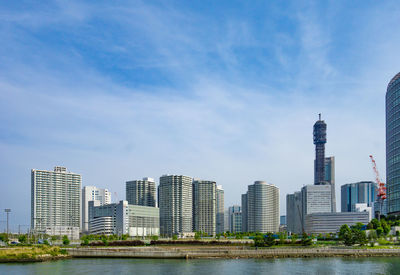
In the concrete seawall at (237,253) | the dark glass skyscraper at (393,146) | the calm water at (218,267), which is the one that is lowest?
the concrete seawall at (237,253)

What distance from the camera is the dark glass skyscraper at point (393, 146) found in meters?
186

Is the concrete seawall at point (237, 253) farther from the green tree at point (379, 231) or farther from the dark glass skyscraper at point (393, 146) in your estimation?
the dark glass skyscraper at point (393, 146)

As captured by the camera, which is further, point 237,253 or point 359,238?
point 359,238

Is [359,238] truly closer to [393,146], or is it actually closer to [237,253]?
[237,253]

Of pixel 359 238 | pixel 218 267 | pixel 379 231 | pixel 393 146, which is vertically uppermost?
pixel 393 146

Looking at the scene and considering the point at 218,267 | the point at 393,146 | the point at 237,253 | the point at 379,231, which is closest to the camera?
the point at 218,267

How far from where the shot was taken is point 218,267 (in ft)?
316

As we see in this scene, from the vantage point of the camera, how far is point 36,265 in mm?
100688

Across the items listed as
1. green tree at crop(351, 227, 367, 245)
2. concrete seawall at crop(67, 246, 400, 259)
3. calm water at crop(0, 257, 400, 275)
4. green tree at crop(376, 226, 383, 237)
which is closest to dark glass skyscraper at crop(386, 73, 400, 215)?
green tree at crop(376, 226, 383, 237)

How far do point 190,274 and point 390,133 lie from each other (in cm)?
14333

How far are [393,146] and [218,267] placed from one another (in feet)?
414

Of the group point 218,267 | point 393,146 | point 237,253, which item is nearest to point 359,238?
point 237,253

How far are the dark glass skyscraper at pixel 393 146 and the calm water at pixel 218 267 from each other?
277 feet

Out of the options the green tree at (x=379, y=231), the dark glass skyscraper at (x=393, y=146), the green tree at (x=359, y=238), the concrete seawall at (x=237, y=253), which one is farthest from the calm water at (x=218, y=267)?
the dark glass skyscraper at (x=393, y=146)
